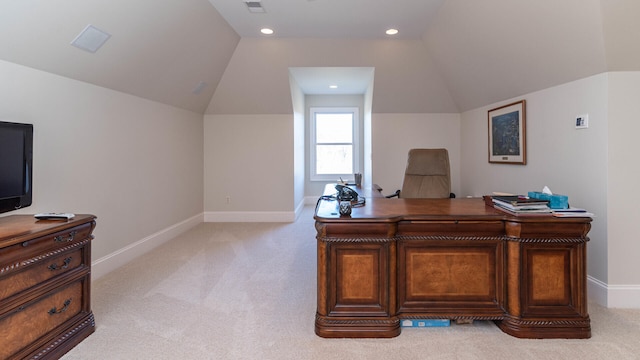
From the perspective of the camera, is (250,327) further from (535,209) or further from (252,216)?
(252,216)

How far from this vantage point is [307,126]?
770 centimetres

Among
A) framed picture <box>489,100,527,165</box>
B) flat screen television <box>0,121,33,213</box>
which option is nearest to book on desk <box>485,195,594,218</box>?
framed picture <box>489,100,527,165</box>

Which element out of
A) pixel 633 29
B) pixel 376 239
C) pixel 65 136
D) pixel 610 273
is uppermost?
pixel 633 29

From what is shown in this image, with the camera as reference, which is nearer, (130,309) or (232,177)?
(130,309)

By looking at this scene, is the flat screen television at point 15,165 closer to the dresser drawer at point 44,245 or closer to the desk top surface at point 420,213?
the dresser drawer at point 44,245

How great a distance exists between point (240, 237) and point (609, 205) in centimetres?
404

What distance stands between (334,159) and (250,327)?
225 inches

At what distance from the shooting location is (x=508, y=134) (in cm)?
405

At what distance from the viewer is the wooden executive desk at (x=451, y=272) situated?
84.7 inches

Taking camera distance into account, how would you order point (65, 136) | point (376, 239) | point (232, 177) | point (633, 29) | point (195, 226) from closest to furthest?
point (376, 239) → point (633, 29) → point (65, 136) → point (195, 226) → point (232, 177)

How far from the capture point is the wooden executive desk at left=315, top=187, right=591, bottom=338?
7.06 feet

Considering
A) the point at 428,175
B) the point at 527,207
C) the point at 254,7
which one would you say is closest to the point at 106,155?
the point at 254,7

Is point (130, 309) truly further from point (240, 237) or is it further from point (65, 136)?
→ point (240, 237)

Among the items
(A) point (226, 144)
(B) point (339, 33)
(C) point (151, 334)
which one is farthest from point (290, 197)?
(C) point (151, 334)
